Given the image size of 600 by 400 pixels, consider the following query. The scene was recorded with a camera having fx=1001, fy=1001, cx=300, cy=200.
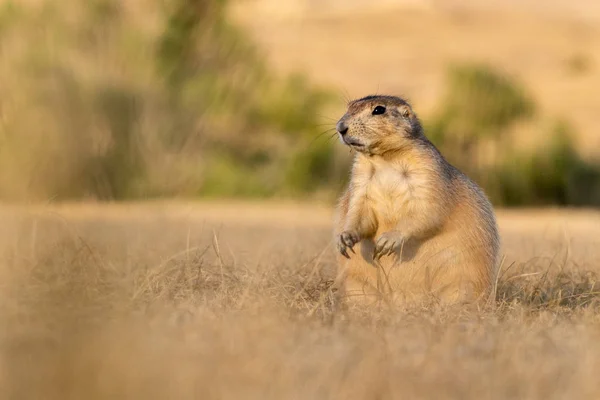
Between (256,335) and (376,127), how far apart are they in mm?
1657

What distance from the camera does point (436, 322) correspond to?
143 inches

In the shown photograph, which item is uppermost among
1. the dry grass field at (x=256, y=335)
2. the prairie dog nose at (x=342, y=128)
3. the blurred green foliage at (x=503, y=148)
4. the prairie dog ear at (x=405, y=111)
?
the prairie dog ear at (x=405, y=111)

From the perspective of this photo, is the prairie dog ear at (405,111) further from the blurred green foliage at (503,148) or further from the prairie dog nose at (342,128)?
the blurred green foliage at (503,148)

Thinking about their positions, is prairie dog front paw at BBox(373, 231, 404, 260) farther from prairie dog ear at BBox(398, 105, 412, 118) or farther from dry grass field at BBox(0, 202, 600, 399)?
prairie dog ear at BBox(398, 105, 412, 118)

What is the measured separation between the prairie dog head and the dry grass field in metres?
A: 0.69

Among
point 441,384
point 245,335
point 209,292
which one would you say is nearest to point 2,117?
point 209,292

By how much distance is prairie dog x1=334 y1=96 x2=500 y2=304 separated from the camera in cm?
433

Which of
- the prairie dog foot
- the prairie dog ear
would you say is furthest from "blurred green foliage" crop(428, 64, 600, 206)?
the prairie dog foot

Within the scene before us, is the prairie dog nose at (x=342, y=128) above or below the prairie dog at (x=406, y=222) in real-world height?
above

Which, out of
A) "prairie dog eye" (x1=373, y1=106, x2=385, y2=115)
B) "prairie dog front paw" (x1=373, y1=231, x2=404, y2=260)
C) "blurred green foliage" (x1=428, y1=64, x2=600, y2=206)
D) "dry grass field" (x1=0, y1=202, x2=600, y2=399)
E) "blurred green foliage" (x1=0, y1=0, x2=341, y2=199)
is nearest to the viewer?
"dry grass field" (x1=0, y1=202, x2=600, y2=399)

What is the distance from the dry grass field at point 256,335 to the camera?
8.61ft

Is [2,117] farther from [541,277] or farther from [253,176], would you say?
[253,176]

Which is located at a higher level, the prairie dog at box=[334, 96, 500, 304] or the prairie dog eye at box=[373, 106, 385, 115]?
the prairie dog eye at box=[373, 106, 385, 115]

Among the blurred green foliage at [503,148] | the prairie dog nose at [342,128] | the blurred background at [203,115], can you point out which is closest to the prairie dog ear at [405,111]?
the prairie dog nose at [342,128]
